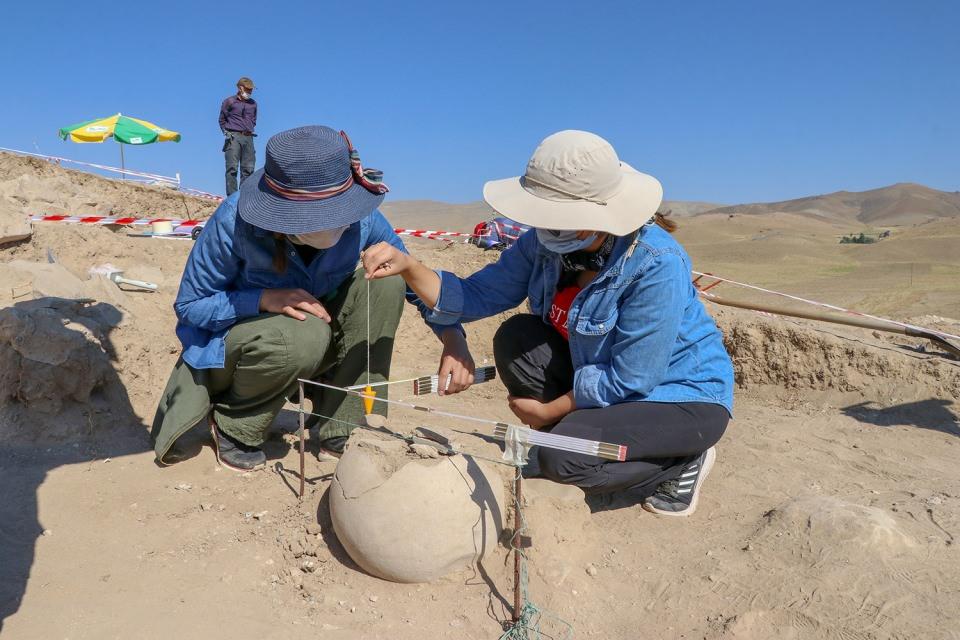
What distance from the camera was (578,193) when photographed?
2.44 meters

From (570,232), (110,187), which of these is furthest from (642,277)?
(110,187)

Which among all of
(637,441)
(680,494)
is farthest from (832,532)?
(637,441)

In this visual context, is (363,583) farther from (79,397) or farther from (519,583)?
(79,397)

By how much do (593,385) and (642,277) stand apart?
0.45m

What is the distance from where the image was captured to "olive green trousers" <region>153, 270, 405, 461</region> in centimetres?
296

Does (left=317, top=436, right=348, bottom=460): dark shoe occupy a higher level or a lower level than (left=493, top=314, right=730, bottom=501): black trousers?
lower

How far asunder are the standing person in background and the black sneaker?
30.4 ft

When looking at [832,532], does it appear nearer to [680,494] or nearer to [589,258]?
[680,494]

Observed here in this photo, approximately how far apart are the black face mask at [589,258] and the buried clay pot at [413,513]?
0.82 m

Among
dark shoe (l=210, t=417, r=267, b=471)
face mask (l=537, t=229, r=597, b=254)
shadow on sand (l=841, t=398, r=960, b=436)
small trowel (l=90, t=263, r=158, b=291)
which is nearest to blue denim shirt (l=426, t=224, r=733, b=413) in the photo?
face mask (l=537, t=229, r=597, b=254)

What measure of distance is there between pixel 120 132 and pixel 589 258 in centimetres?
1396

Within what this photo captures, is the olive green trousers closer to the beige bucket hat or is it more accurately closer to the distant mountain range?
the beige bucket hat

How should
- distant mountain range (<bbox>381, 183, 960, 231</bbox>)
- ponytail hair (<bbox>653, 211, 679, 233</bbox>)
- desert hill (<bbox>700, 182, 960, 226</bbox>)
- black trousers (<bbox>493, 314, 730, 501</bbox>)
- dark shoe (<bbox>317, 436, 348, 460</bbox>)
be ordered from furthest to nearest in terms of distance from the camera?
desert hill (<bbox>700, 182, 960, 226</bbox>) < distant mountain range (<bbox>381, 183, 960, 231</bbox>) < dark shoe (<bbox>317, 436, 348, 460</bbox>) < ponytail hair (<bbox>653, 211, 679, 233</bbox>) < black trousers (<bbox>493, 314, 730, 501</bbox>)

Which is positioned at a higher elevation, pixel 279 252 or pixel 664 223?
pixel 664 223
